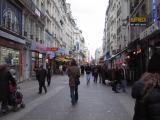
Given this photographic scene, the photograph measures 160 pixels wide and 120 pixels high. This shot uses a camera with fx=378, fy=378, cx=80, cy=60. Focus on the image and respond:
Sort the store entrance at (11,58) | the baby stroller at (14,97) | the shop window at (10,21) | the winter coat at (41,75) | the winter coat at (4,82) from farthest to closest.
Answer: the shop window at (10,21)
the store entrance at (11,58)
the winter coat at (41,75)
the baby stroller at (14,97)
the winter coat at (4,82)

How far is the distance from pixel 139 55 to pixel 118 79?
450 inches

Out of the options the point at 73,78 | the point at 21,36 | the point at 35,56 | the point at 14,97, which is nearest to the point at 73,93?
the point at 73,78

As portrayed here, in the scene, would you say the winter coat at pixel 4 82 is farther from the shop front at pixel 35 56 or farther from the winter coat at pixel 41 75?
the shop front at pixel 35 56

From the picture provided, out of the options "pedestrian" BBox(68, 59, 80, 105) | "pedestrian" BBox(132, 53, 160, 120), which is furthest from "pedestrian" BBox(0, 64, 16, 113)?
"pedestrian" BBox(132, 53, 160, 120)

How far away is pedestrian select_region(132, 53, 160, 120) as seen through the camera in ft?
11.6

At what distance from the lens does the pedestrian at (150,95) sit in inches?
139

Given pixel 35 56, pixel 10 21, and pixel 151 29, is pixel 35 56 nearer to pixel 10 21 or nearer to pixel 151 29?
pixel 10 21

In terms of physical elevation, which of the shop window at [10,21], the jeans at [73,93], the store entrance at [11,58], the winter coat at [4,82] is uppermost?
the shop window at [10,21]

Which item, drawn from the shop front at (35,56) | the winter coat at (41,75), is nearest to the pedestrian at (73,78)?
the winter coat at (41,75)

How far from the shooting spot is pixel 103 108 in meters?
12.5

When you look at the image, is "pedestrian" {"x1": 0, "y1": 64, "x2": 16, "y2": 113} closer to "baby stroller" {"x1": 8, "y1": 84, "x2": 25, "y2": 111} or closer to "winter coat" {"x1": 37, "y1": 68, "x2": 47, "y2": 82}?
"baby stroller" {"x1": 8, "y1": 84, "x2": 25, "y2": 111}

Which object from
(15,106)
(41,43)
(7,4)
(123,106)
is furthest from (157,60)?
(41,43)

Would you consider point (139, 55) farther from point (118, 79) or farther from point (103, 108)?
point (103, 108)

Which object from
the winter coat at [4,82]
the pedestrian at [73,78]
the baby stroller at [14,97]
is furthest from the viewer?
the pedestrian at [73,78]
